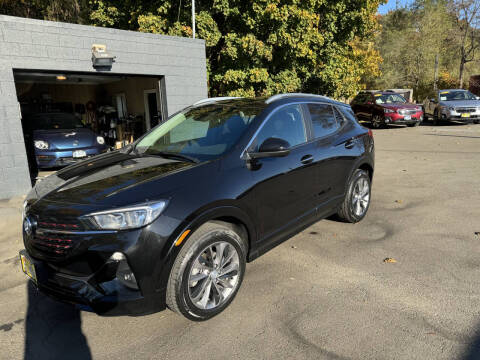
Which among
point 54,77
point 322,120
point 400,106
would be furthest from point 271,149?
point 400,106

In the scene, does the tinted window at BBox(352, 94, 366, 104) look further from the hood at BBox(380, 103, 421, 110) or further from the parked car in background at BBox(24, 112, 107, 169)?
the parked car in background at BBox(24, 112, 107, 169)

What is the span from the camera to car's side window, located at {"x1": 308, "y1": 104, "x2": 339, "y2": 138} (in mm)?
4055

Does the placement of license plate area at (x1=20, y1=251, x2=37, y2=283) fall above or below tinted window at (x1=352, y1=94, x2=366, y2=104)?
below

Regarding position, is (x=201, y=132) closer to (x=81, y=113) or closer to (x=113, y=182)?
(x=113, y=182)

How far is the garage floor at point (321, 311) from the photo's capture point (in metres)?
2.57

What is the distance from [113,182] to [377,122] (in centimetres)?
1719

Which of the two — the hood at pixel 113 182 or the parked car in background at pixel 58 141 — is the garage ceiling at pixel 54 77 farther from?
the hood at pixel 113 182

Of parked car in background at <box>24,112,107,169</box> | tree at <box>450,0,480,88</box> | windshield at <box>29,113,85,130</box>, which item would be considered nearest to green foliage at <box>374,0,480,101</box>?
tree at <box>450,0,480,88</box>

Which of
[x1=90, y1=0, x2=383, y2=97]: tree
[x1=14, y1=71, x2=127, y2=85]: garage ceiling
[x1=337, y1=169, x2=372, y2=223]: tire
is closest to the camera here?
[x1=337, y1=169, x2=372, y2=223]: tire

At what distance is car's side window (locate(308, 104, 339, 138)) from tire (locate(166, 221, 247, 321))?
64.7 inches

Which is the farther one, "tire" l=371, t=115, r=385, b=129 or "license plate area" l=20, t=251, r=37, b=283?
"tire" l=371, t=115, r=385, b=129

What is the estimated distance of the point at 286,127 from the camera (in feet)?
12.0

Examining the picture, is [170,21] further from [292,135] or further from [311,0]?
[292,135]

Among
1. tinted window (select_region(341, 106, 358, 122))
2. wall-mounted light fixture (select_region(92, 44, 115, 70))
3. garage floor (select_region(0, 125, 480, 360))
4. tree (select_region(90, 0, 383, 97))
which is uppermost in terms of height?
tree (select_region(90, 0, 383, 97))
